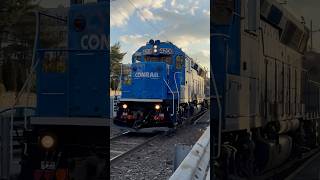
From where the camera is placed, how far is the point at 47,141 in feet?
6.76

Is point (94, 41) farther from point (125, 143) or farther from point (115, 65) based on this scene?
point (125, 143)

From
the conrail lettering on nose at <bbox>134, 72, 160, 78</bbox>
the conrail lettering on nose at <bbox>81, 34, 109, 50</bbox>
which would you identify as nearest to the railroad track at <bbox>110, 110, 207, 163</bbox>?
the conrail lettering on nose at <bbox>134, 72, 160, 78</bbox>

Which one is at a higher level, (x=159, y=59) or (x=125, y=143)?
(x=159, y=59)

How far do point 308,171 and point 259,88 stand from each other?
472 mm

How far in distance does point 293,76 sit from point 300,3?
383 mm

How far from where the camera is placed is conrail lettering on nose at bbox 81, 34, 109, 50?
6.13 ft

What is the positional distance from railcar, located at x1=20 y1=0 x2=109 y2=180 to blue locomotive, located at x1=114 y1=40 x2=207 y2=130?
12 cm

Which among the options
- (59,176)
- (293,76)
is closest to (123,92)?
(59,176)

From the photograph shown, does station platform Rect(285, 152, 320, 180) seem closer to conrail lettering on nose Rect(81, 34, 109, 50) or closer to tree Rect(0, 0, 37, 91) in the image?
conrail lettering on nose Rect(81, 34, 109, 50)

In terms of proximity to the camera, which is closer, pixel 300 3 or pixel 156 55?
pixel 156 55

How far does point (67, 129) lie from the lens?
2018mm

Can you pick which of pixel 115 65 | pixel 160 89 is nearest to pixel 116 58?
pixel 115 65

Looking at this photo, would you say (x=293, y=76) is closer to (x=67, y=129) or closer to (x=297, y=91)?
(x=297, y=91)

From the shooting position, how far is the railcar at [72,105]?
191 centimetres
